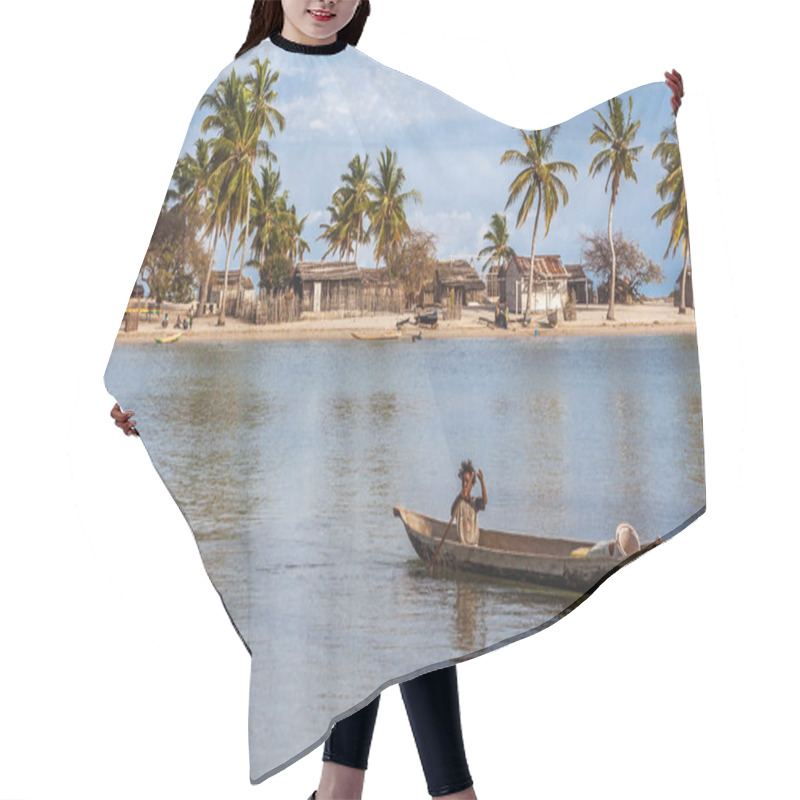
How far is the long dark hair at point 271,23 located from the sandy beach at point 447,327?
0.65 meters

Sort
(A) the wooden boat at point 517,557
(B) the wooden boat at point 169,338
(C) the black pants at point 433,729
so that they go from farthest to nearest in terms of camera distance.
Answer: (C) the black pants at point 433,729 < (B) the wooden boat at point 169,338 < (A) the wooden boat at point 517,557

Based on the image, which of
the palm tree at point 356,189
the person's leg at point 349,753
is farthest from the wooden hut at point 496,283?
the person's leg at point 349,753

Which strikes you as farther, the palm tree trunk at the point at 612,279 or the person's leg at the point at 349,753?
the person's leg at the point at 349,753

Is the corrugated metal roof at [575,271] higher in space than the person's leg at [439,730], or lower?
higher

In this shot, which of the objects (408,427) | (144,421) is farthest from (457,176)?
(144,421)

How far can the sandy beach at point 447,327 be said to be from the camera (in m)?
4.67

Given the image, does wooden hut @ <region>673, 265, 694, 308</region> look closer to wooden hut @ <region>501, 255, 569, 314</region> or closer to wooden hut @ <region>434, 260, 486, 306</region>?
wooden hut @ <region>501, 255, 569, 314</region>

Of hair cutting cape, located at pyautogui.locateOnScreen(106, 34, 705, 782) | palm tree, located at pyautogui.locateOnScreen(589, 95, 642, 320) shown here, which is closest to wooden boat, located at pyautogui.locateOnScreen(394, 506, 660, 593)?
hair cutting cape, located at pyautogui.locateOnScreen(106, 34, 705, 782)

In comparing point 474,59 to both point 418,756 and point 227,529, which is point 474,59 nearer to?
point 227,529

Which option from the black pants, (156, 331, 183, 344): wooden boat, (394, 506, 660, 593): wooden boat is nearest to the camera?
(394, 506, 660, 593): wooden boat

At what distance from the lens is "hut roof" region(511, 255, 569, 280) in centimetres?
468

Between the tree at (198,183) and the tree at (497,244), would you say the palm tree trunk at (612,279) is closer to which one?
the tree at (497,244)

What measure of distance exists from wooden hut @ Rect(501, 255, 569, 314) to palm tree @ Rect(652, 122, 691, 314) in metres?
0.27

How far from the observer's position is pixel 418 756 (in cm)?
496
